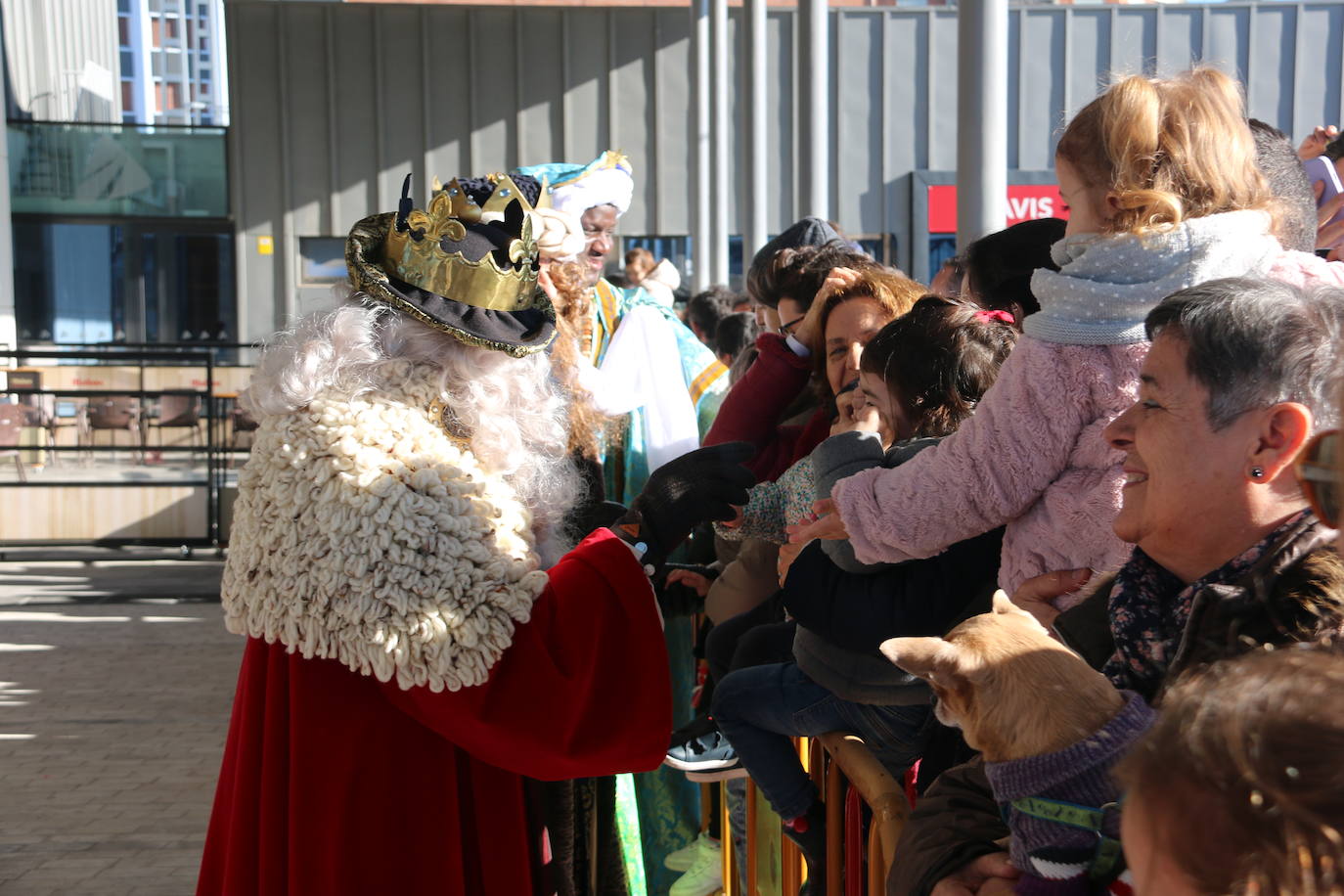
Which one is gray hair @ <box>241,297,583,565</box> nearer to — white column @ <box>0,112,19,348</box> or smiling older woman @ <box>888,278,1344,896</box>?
smiling older woman @ <box>888,278,1344,896</box>

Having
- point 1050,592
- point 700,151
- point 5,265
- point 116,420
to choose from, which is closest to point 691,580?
point 1050,592

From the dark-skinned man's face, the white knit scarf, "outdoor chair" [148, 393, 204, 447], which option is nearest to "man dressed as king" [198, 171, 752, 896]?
the white knit scarf

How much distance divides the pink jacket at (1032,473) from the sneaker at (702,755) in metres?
1.13

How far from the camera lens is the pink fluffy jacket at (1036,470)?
167 centimetres

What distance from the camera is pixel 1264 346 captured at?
4.21ft

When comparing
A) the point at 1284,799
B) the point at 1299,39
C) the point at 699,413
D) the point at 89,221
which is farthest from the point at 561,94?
the point at 1284,799

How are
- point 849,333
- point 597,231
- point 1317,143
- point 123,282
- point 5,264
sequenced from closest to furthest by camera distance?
point 849,333 → point 597,231 → point 1317,143 → point 5,264 → point 123,282

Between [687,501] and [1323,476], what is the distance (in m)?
1.43

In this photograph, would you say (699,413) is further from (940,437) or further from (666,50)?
(666,50)

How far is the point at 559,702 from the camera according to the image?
6.56 ft

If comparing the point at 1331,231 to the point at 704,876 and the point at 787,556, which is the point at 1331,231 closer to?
the point at 787,556

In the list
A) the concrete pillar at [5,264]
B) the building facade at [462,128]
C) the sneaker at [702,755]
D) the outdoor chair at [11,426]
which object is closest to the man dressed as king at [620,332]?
the sneaker at [702,755]

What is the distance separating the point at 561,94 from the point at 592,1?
1.33 meters

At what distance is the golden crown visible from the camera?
214cm
